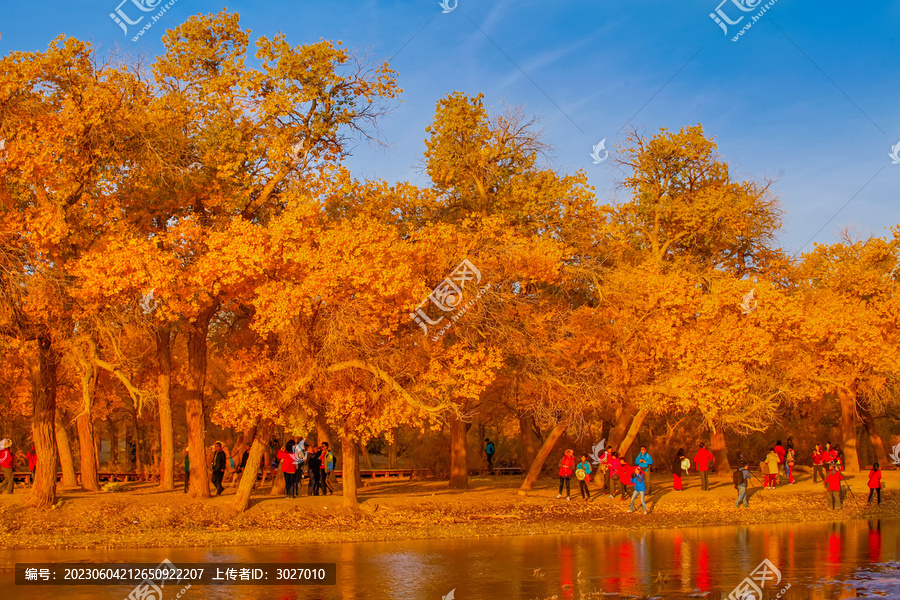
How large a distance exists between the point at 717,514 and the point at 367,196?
1419 centimetres

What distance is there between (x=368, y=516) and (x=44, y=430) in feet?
28.6

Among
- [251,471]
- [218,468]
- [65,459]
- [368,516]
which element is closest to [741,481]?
[368,516]

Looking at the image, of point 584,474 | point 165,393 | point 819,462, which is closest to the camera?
point 165,393

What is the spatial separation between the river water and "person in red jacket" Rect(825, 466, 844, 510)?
4.58 meters

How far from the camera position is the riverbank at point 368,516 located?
66.5ft

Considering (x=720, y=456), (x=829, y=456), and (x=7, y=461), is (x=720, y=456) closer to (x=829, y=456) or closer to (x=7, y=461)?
(x=829, y=456)

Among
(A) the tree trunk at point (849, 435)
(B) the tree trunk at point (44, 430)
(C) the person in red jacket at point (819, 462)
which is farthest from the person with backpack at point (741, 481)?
(B) the tree trunk at point (44, 430)

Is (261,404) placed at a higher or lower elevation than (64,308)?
lower

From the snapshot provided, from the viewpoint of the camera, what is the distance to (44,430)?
2305 cm

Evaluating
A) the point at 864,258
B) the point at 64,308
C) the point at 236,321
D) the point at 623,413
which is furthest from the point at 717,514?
the point at 864,258

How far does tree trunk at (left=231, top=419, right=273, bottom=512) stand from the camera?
77.6 feet

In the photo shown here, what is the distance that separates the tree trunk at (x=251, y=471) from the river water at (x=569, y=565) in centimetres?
524

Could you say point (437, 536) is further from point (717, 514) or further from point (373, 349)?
point (717, 514)

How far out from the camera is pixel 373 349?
894 inches
